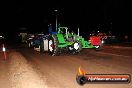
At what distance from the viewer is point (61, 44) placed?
24016 millimetres

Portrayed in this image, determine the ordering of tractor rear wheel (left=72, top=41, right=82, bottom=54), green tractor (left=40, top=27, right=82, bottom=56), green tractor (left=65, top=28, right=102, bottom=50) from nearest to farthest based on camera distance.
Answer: green tractor (left=40, top=27, right=82, bottom=56)
tractor rear wheel (left=72, top=41, right=82, bottom=54)
green tractor (left=65, top=28, right=102, bottom=50)

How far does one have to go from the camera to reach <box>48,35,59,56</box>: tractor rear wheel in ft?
77.3

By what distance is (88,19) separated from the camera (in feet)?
294

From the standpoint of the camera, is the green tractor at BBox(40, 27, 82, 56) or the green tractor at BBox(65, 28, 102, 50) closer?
the green tractor at BBox(40, 27, 82, 56)

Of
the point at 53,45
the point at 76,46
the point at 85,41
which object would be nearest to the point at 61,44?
the point at 53,45

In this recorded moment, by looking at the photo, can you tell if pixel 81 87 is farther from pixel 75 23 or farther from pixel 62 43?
pixel 75 23

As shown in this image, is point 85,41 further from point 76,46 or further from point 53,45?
point 53,45

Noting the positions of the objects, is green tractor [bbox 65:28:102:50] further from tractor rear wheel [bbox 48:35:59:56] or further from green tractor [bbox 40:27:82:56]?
tractor rear wheel [bbox 48:35:59:56]

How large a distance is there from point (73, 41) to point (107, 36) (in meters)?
23.3

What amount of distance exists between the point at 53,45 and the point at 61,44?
25.0 inches

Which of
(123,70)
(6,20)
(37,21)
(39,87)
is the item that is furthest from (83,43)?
(6,20)

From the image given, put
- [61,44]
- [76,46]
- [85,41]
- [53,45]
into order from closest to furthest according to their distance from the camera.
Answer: [53,45]
[61,44]
[76,46]
[85,41]

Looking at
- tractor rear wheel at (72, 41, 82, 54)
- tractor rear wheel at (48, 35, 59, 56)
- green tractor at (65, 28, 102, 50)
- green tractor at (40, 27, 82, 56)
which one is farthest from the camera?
green tractor at (65, 28, 102, 50)

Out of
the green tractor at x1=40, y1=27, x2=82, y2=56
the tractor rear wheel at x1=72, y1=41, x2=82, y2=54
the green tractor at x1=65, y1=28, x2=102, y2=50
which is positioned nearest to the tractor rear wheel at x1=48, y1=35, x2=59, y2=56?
the green tractor at x1=40, y1=27, x2=82, y2=56
